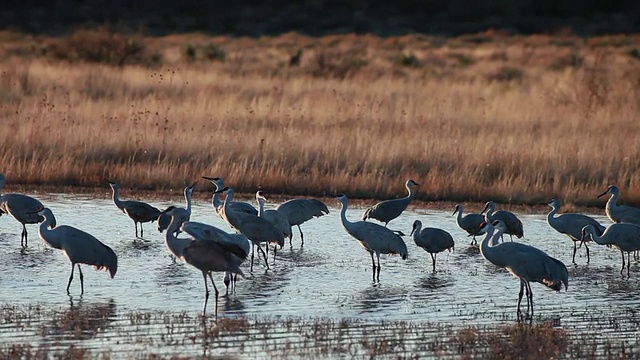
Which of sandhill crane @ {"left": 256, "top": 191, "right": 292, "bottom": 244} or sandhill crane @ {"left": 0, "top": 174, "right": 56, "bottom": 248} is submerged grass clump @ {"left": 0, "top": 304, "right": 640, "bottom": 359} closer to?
sandhill crane @ {"left": 256, "top": 191, "right": 292, "bottom": 244}

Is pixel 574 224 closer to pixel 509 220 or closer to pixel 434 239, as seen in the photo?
pixel 509 220

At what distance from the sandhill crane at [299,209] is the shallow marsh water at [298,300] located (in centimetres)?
33

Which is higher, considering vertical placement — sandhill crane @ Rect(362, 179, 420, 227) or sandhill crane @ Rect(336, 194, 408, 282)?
sandhill crane @ Rect(336, 194, 408, 282)

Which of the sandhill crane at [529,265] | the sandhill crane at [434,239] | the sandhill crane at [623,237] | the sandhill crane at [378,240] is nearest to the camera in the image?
the sandhill crane at [529,265]

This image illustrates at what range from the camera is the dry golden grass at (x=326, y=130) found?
17844mm

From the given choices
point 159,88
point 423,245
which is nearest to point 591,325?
point 423,245

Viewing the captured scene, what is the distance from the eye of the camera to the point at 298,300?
1077cm

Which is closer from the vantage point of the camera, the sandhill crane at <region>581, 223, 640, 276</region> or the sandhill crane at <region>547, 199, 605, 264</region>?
the sandhill crane at <region>581, 223, 640, 276</region>

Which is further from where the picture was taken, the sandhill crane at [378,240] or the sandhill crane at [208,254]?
the sandhill crane at [378,240]

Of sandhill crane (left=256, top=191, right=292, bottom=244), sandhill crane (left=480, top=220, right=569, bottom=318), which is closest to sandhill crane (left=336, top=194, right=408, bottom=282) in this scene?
sandhill crane (left=256, top=191, right=292, bottom=244)

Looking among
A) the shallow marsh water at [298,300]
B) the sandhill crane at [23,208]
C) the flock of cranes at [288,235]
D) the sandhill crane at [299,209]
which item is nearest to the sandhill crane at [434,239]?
the flock of cranes at [288,235]

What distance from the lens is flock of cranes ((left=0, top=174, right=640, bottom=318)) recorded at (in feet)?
35.0

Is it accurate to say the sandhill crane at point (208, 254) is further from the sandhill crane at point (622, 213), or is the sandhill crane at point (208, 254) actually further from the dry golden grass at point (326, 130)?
the dry golden grass at point (326, 130)

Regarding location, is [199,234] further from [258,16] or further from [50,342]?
[258,16]
